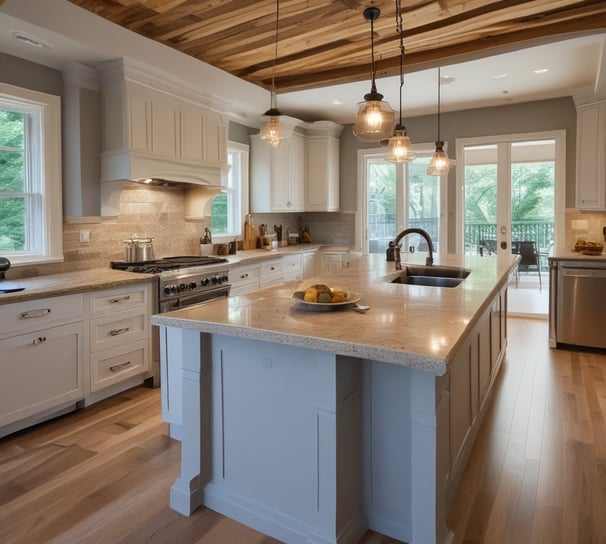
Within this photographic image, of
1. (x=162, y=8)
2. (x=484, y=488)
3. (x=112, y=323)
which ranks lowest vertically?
(x=484, y=488)

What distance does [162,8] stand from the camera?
10.5 ft

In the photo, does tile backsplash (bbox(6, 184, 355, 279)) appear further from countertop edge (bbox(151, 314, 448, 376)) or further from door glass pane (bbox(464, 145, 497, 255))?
door glass pane (bbox(464, 145, 497, 255))

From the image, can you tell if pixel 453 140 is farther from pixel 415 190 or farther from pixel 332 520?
pixel 332 520

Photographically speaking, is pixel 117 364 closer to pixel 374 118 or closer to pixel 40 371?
pixel 40 371

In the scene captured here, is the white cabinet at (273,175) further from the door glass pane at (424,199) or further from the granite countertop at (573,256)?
the granite countertop at (573,256)

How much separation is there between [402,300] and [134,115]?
2.64 meters

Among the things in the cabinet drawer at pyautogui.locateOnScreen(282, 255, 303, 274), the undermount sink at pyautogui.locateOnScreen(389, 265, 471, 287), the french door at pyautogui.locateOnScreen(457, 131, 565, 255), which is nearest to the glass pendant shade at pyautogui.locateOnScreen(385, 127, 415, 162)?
the undermount sink at pyautogui.locateOnScreen(389, 265, 471, 287)

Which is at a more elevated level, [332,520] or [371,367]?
[371,367]

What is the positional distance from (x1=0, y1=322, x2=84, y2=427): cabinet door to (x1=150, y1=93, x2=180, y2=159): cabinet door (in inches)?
64.3

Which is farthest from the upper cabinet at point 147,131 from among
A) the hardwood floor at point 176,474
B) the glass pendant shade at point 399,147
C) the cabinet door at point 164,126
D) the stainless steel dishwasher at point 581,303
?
the stainless steel dishwasher at point 581,303

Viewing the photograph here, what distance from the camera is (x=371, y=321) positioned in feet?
6.20

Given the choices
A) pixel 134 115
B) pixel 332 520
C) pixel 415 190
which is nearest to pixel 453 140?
pixel 415 190

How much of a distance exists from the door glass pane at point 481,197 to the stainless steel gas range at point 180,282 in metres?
3.44

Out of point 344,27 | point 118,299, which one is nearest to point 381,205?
point 344,27
